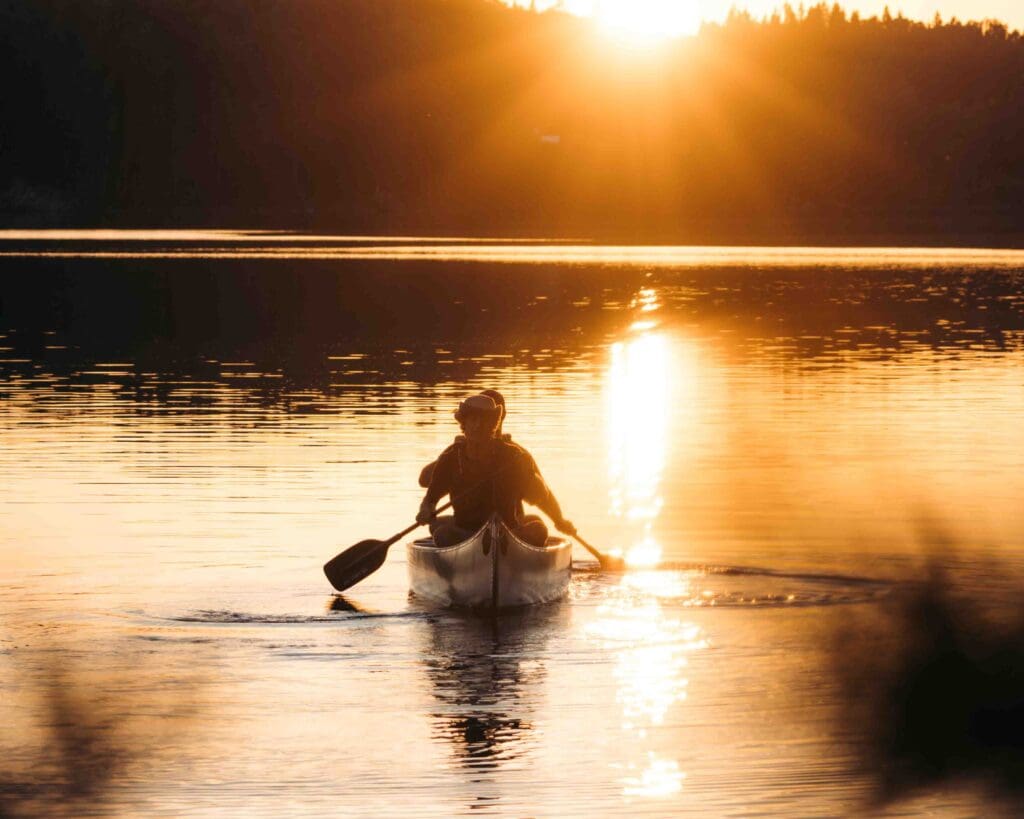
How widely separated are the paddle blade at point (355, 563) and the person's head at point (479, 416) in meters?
Result: 1.79

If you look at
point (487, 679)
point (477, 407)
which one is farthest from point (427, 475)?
point (487, 679)

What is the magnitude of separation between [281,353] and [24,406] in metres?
12.6

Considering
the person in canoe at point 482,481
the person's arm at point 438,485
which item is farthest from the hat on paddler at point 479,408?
the person's arm at point 438,485

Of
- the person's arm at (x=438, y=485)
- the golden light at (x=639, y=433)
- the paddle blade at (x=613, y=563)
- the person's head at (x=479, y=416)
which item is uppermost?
the person's head at (x=479, y=416)

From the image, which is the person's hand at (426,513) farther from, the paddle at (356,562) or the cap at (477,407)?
the cap at (477,407)

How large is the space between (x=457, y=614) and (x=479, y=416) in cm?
167

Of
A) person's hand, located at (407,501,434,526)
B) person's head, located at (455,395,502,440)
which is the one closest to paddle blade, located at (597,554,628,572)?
person's hand, located at (407,501,434,526)

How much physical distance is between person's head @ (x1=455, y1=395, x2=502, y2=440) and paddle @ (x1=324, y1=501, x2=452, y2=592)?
3.50ft

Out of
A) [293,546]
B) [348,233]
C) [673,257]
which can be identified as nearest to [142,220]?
[348,233]

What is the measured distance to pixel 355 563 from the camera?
17422 millimetres

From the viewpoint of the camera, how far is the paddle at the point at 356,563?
17266 mm

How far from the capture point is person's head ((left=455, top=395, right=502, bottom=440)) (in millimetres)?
16062

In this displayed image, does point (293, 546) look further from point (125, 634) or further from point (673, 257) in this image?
point (673, 257)

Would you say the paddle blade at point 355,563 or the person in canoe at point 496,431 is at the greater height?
the person in canoe at point 496,431
